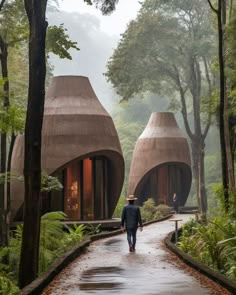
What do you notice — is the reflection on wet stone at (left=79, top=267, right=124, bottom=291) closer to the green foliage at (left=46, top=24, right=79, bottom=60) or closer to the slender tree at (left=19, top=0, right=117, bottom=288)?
the slender tree at (left=19, top=0, right=117, bottom=288)

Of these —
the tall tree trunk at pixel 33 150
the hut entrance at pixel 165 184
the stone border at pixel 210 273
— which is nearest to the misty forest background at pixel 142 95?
the tall tree trunk at pixel 33 150

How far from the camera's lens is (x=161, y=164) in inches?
1638

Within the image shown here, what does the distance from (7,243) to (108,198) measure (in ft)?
39.6

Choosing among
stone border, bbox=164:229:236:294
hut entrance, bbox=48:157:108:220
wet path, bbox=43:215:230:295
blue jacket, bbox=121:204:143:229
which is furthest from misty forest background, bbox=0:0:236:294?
hut entrance, bbox=48:157:108:220

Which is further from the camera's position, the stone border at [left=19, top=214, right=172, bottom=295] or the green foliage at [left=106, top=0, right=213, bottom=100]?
the green foliage at [left=106, top=0, right=213, bottom=100]

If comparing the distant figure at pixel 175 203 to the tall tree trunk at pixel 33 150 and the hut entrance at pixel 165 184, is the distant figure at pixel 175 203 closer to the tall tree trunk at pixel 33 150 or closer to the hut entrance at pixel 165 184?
the hut entrance at pixel 165 184

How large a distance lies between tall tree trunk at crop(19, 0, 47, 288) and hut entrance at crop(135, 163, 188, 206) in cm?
3160

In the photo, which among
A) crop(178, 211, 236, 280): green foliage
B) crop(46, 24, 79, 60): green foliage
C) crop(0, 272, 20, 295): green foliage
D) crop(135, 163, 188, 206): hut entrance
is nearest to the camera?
crop(0, 272, 20, 295): green foliage

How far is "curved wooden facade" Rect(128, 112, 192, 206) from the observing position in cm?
4188

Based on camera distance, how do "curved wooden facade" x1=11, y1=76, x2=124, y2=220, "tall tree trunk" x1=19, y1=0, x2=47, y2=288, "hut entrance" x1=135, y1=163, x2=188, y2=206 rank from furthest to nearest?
"hut entrance" x1=135, y1=163, x2=188, y2=206
"curved wooden facade" x1=11, y1=76, x2=124, y2=220
"tall tree trunk" x1=19, y1=0, x2=47, y2=288

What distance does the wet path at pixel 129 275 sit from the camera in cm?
969

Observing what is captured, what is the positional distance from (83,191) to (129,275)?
1767 centimetres

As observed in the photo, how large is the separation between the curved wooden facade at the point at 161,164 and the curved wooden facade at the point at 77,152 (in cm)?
1162

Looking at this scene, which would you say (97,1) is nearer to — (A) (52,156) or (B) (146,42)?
(A) (52,156)
